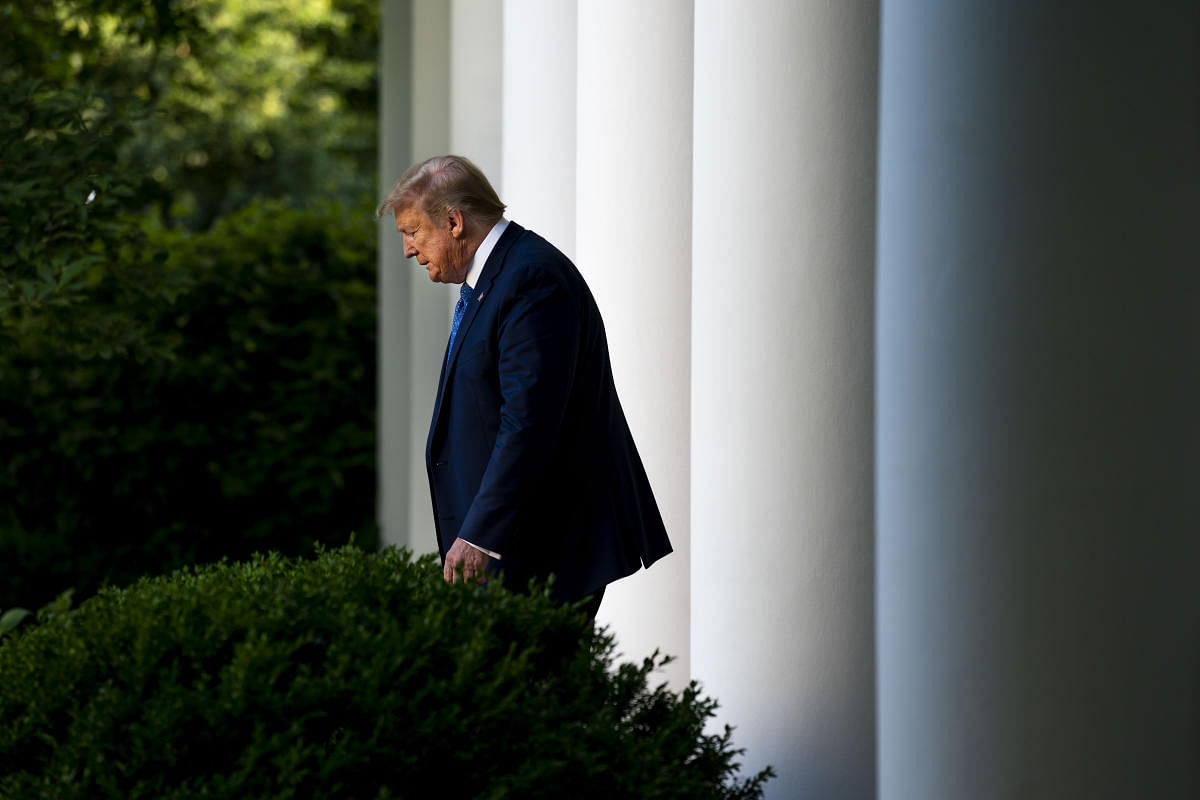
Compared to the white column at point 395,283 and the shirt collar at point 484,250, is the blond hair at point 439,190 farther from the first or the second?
the white column at point 395,283

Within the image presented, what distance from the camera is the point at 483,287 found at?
3.60 m

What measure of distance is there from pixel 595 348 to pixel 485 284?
13.0 inches

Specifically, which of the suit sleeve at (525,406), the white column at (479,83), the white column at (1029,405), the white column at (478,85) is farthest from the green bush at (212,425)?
the white column at (1029,405)

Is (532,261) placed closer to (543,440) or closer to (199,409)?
(543,440)

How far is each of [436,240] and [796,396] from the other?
1.03m

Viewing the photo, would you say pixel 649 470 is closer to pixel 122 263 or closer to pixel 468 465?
pixel 468 465

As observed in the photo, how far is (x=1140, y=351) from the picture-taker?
133 inches

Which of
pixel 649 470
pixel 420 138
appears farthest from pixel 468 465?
pixel 420 138

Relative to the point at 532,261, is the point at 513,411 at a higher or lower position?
lower

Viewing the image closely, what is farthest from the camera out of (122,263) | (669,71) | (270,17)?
(270,17)

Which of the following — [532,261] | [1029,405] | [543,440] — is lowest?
[543,440]

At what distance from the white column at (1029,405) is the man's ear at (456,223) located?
43.4 inches

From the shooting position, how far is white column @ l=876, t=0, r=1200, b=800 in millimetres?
3295

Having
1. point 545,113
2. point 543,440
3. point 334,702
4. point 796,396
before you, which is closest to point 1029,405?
point 796,396
